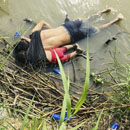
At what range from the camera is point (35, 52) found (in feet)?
12.3

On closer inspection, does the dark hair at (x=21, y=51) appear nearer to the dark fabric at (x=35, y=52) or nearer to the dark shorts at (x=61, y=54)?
the dark fabric at (x=35, y=52)

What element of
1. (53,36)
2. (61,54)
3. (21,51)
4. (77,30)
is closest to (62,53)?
(61,54)

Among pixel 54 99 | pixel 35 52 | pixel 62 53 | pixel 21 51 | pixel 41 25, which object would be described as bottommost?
pixel 54 99

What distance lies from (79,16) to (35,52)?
1823mm

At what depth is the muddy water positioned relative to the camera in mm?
4234

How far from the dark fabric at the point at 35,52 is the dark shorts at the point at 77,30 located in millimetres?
837

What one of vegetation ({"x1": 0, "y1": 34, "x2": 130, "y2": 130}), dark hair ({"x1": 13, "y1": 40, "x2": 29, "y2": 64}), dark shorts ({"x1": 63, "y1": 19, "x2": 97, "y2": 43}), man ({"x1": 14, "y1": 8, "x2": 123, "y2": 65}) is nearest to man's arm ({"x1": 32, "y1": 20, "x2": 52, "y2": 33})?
man ({"x1": 14, "y1": 8, "x2": 123, "y2": 65})

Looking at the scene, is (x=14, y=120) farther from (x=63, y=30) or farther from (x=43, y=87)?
(x=63, y=30)

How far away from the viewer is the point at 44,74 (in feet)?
12.2

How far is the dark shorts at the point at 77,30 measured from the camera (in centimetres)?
429

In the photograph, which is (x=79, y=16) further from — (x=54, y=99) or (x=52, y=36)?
(x=54, y=99)

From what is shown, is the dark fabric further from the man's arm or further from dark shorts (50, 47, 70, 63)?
the man's arm

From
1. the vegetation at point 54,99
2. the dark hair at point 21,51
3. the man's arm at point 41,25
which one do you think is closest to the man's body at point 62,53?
the vegetation at point 54,99

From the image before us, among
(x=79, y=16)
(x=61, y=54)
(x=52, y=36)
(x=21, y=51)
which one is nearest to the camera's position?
(x=21, y=51)
